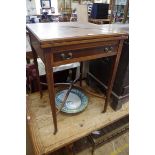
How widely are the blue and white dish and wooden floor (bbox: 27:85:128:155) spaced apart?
35 millimetres

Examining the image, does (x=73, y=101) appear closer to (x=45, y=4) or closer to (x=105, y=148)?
(x=105, y=148)

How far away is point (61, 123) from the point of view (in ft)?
3.03

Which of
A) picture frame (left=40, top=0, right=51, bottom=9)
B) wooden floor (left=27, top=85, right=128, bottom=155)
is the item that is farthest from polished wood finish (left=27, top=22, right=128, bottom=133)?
picture frame (left=40, top=0, right=51, bottom=9)

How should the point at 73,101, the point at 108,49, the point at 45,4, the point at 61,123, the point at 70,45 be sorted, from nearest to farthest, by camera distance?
the point at 70,45 → the point at 108,49 → the point at 61,123 → the point at 73,101 → the point at 45,4

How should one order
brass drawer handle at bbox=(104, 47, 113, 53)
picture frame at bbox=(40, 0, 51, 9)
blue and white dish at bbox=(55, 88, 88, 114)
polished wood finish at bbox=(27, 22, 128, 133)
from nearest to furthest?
1. polished wood finish at bbox=(27, 22, 128, 133)
2. brass drawer handle at bbox=(104, 47, 113, 53)
3. blue and white dish at bbox=(55, 88, 88, 114)
4. picture frame at bbox=(40, 0, 51, 9)

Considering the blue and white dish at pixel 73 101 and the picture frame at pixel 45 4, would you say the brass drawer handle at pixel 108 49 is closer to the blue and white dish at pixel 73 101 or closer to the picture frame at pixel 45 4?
the blue and white dish at pixel 73 101

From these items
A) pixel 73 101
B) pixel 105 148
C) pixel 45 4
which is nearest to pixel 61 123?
pixel 73 101

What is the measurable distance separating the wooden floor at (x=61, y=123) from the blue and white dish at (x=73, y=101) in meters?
0.04

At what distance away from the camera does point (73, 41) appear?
62 cm

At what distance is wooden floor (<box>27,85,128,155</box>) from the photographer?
0.80 m

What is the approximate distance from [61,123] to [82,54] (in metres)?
0.48

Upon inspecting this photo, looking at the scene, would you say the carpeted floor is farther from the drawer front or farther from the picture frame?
the picture frame
